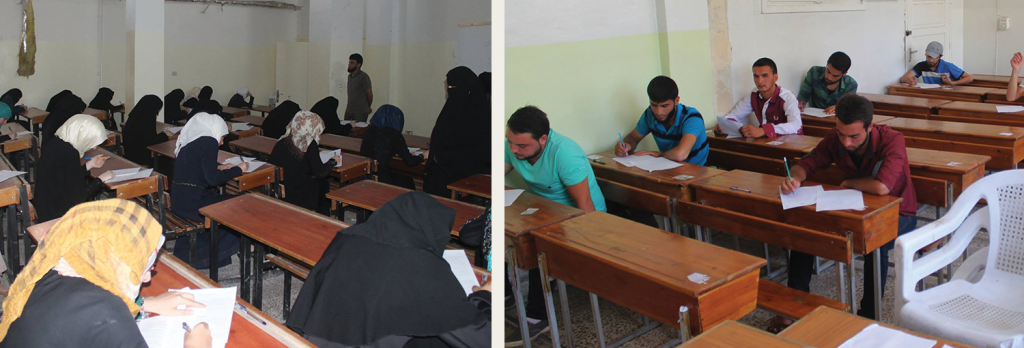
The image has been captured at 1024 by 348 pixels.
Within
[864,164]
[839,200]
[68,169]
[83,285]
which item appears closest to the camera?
[83,285]

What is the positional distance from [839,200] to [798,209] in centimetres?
15

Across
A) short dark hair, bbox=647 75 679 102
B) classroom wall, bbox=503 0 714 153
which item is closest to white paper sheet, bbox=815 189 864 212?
short dark hair, bbox=647 75 679 102

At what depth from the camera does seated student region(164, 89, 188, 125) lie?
147 centimetres

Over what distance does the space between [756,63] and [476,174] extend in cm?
277

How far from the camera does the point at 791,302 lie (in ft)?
7.23

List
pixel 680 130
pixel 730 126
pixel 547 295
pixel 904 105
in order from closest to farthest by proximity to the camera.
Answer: pixel 547 295 < pixel 680 130 < pixel 730 126 < pixel 904 105

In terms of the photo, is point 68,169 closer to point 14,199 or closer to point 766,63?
point 14,199

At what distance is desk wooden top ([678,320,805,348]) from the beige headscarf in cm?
103

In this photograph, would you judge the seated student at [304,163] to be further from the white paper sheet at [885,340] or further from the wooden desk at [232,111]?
the white paper sheet at [885,340]

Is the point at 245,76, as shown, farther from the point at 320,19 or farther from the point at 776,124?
the point at 776,124

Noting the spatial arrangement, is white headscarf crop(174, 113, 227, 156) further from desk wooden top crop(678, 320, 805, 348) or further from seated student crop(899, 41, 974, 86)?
seated student crop(899, 41, 974, 86)

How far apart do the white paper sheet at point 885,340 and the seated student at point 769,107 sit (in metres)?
2.34

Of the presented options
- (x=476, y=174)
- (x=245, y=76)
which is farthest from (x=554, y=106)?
(x=245, y=76)

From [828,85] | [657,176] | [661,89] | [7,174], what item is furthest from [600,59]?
[7,174]
